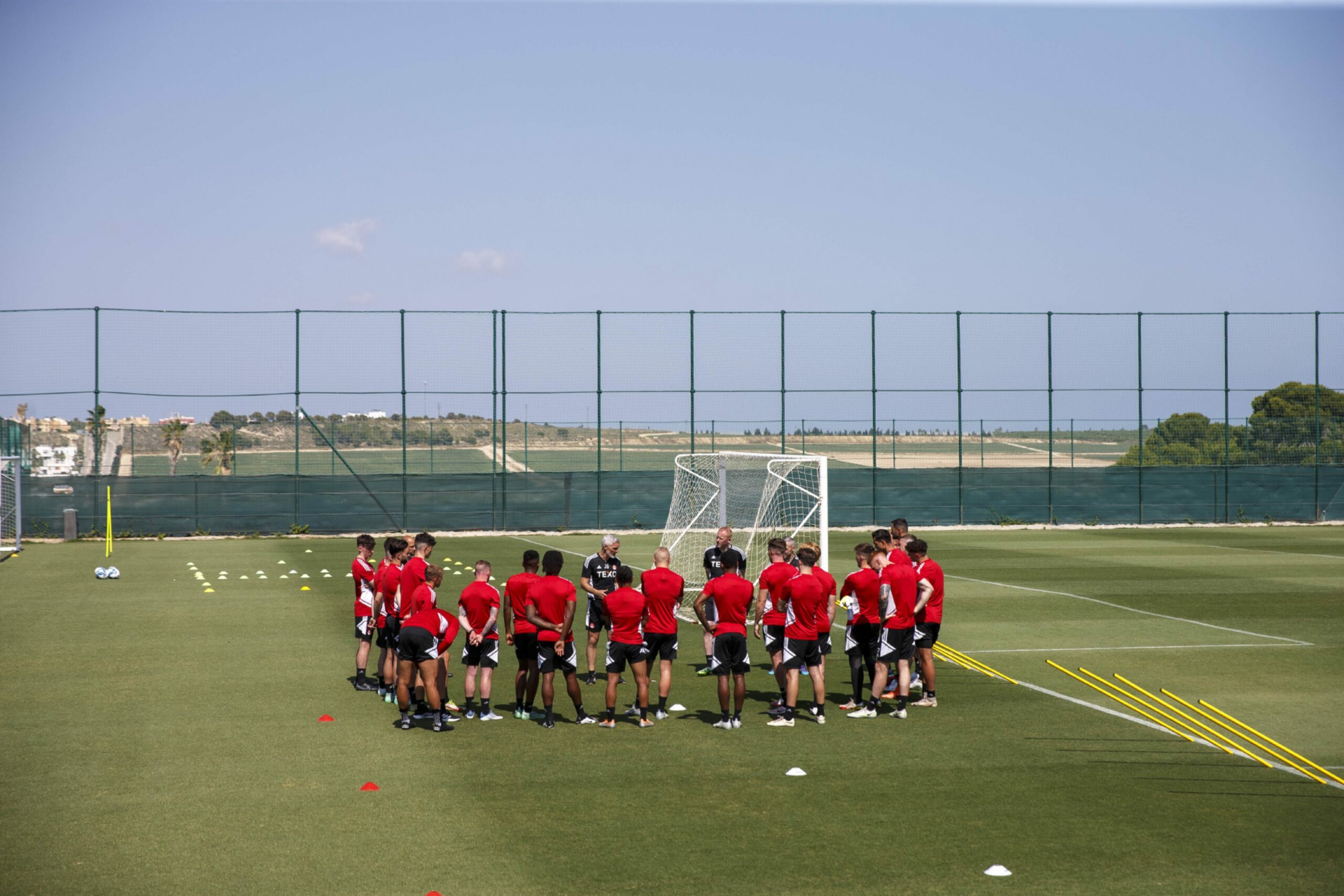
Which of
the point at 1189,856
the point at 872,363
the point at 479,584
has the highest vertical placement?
the point at 872,363

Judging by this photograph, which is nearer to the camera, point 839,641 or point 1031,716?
point 1031,716

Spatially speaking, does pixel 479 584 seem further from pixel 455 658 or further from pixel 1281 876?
pixel 1281 876

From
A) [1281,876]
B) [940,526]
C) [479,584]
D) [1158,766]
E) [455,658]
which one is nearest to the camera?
[1281,876]

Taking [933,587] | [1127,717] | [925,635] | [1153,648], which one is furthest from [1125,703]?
[1153,648]

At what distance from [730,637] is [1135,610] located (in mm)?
10201

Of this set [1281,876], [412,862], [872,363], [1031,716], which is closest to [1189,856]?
[1281,876]

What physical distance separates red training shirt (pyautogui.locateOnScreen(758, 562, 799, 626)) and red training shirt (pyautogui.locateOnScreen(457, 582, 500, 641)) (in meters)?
2.59

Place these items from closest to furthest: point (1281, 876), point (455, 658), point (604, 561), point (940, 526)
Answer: point (1281, 876) → point (604, 561) → point (455, 658) → point (940, 526)

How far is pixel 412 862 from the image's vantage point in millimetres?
7211

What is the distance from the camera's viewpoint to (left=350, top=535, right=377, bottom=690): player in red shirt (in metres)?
12.4

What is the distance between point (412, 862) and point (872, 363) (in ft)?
112

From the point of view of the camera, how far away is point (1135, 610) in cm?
1847

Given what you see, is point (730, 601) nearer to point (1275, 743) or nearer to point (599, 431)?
point (1275, 743)

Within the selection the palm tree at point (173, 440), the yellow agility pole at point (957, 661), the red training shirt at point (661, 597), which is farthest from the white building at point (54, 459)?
the red training shirt at point (661, 597)
